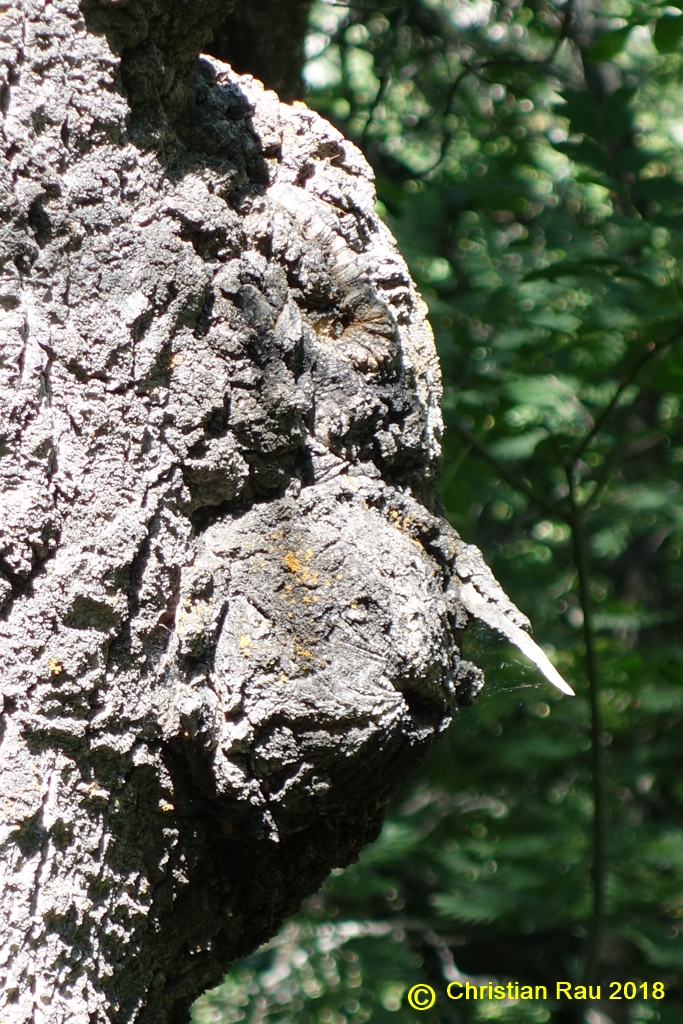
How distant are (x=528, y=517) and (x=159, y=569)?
3586 millimetres

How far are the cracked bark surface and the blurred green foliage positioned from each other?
393mm

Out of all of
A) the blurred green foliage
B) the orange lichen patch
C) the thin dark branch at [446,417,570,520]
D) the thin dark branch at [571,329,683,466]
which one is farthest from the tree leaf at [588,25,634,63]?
the orange lichen patch

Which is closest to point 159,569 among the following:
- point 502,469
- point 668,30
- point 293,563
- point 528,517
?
point 293,563

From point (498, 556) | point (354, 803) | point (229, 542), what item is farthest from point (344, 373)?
point (498, 556)

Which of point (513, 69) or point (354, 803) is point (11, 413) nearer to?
point (354, 803)

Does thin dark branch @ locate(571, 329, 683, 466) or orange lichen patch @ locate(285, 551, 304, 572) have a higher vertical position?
orange lichen patch @ locate(285, 551, 304, 572)

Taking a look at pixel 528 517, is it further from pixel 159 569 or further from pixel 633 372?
pixel 159 569

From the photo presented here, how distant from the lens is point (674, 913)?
11.1ft

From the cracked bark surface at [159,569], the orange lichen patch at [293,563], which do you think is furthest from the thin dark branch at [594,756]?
the orange lichen patch at [293,563]

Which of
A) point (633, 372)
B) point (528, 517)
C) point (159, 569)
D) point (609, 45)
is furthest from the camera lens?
point (528, 517)

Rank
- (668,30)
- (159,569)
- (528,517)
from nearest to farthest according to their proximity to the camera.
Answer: (159,569)
(668,30)
(528,517)

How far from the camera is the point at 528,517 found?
443 cm

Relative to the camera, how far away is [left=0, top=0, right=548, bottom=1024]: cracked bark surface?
0.99 m

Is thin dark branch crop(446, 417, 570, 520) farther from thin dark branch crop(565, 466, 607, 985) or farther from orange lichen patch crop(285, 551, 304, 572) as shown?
orange lichen patch crop(285, 551, 304, 572)
